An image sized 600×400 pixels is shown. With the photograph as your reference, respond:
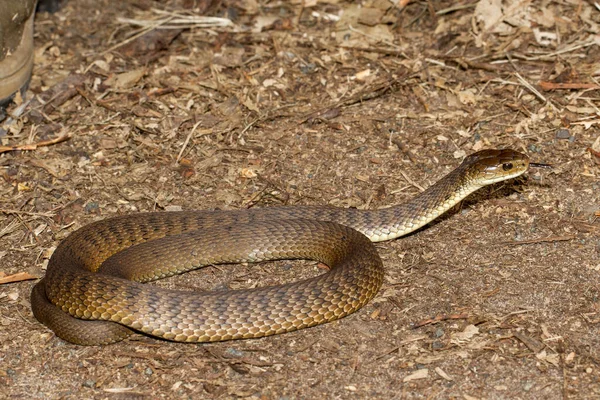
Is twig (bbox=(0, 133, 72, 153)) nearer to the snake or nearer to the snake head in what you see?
the snake

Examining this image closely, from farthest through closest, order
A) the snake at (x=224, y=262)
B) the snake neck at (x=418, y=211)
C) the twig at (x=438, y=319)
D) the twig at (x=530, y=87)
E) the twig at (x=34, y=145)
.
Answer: the twig at (x=530, y=87) < the twig at (x=34, y=145) < the snake neck at (x=418, y=211) < the twig at (x=438, y=319) < the snake at (x=224, y=262)

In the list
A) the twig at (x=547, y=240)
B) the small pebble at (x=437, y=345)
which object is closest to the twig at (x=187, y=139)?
the twig at (x=547, y=240)

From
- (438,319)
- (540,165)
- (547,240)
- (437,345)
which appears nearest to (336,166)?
(540,165)

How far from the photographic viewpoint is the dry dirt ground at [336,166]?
250 inches

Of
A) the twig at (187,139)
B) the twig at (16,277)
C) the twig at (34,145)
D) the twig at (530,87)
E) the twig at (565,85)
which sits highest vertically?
the twig at (565,85)

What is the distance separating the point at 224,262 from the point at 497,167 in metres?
2.77

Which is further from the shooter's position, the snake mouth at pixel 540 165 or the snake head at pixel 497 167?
the snake mouth at pixel 540 165

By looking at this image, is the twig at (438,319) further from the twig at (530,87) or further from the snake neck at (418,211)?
the twig at (530,87)

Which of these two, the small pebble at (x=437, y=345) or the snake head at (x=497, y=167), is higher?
the snake head at (x=497, y=167)

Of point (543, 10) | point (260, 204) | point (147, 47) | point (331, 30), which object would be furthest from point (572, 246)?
point (147, 47)

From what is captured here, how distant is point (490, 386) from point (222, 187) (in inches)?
149

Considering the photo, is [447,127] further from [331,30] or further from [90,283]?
[90,283]

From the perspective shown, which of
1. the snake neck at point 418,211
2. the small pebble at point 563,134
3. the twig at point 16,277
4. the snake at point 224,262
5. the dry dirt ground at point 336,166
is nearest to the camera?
the dry dirt ground at point 336,166

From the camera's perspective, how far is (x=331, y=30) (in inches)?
427
